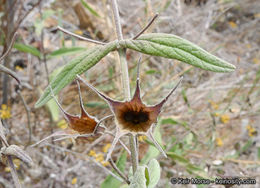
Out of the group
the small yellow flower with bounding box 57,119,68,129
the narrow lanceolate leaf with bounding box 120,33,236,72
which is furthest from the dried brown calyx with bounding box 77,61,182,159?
the small yellow flower with bounding box 57,119,68,129

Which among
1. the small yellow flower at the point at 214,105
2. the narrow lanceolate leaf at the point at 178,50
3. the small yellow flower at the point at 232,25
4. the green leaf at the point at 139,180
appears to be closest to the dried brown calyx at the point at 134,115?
the green leaf at the point at 139,180

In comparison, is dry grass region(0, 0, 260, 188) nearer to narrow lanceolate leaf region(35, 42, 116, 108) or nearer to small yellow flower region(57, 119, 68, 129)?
small yellow flower region(57, 119, 68, 129)

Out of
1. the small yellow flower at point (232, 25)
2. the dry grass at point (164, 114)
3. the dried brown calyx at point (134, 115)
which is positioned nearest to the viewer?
the dried brown calyx at point (134, 115)

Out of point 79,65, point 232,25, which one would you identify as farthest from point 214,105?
point 232,25

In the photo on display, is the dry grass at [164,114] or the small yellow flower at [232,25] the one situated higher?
the small yellow flower at [232,25]

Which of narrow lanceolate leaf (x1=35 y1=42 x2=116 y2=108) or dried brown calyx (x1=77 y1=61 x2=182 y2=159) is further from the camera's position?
narrow lanceolate leaf (x1=35 y1=42 x2=116 y2=108)

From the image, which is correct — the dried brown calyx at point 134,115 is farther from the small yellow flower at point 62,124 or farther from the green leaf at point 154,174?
the small yellow flower at point 62,124
